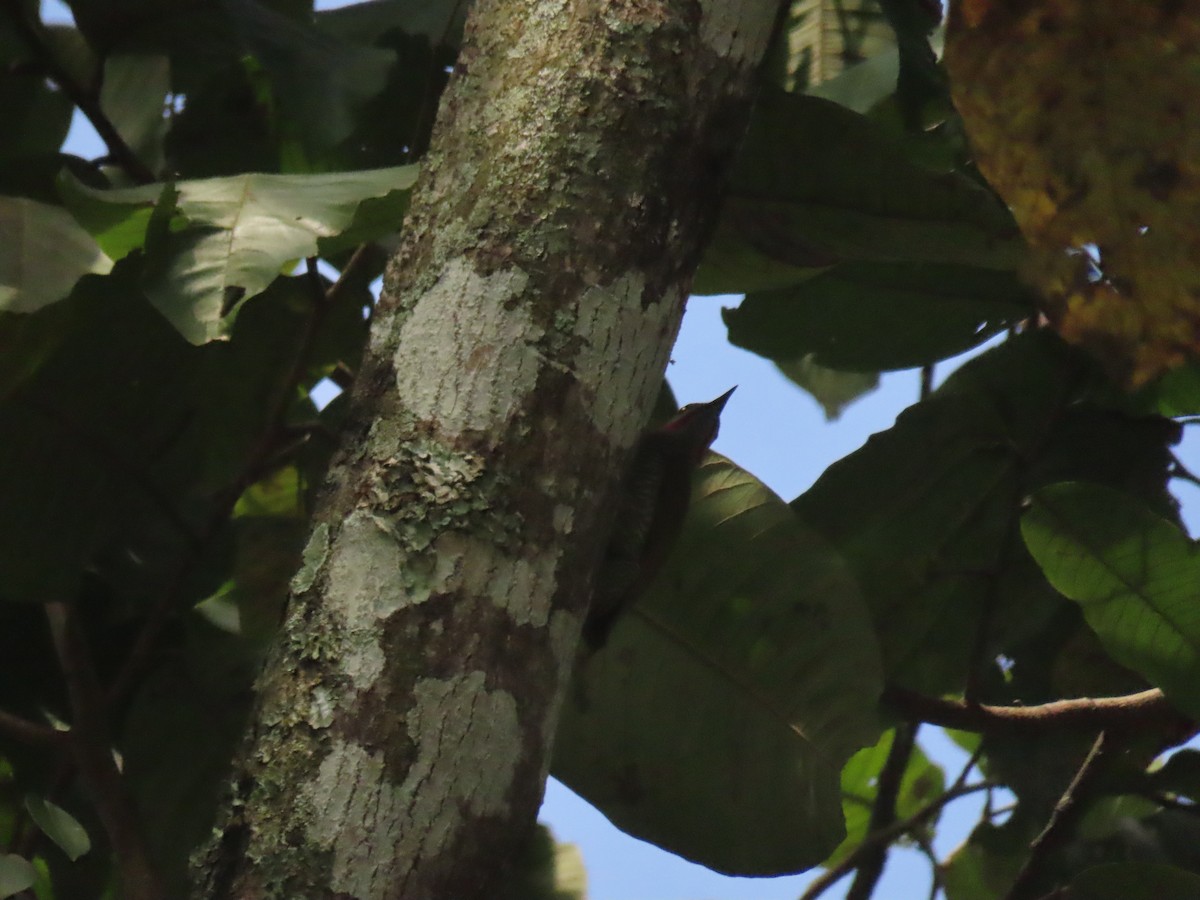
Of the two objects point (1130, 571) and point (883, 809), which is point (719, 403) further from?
point (883, 809)

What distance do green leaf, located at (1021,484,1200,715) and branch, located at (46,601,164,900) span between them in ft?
2.72

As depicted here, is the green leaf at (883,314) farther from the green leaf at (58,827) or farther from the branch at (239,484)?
the green leaf at (58,827)

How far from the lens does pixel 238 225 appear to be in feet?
3.16

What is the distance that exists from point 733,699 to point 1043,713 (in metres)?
0.32

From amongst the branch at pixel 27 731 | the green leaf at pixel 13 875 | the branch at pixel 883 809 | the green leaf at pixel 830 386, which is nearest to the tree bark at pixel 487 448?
the green leaf at pixel 13 875

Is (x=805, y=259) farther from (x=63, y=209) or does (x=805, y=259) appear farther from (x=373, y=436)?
(x=63, y=209)

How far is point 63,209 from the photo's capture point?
45.8 inches

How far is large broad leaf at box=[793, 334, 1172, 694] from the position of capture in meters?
1.35

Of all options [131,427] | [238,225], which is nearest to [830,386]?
[131,427]

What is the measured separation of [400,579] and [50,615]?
2.43 feet

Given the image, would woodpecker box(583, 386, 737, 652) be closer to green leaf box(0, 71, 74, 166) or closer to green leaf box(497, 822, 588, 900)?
green leaf box(497, 822, 588, 900)

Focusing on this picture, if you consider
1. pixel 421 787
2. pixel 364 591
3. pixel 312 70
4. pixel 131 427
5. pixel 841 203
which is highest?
pixel 312 70

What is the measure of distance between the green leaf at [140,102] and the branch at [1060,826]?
52.5 inches

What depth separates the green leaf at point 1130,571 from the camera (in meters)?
1.13
